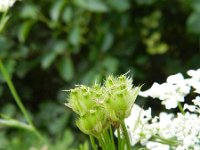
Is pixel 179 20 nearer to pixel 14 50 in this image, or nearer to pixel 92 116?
pixel 14 50

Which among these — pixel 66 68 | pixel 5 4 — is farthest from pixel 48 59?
A: pixel 5 4

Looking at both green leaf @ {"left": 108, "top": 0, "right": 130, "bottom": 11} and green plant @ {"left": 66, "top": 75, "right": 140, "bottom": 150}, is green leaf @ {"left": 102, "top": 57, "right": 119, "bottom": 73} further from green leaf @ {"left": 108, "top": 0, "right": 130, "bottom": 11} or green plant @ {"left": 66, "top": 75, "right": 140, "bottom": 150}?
green plant @ {"left": 66, "top": 75, "right": 140, "bottom": 150}

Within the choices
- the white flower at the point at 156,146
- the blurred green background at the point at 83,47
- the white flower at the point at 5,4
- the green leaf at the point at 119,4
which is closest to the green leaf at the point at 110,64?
the blurred green background at the point at 83,47

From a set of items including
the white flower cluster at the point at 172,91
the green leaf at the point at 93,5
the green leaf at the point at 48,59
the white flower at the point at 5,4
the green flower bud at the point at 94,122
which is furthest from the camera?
the green leaf at the point at 48,59

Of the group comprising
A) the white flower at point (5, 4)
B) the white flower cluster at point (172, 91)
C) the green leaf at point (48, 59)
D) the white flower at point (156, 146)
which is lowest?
the white flower at point (156, 146)

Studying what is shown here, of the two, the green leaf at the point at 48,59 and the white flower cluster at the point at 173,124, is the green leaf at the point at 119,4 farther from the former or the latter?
the white flower cluster at the point at 173,124

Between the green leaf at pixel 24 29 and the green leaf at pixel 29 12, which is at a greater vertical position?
the green leaf at pixel 29 12

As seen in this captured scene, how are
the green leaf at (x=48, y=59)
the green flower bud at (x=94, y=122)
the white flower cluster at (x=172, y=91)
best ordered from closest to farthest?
1. the green flower bud at (x=94, y=122)
2. the white flower cluster at (x=172, y=91)
3. the green leaf at (x=48, y=59)

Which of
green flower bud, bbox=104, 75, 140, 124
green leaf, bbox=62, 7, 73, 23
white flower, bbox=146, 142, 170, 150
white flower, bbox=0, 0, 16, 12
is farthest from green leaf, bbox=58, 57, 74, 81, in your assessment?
green flower bud, bbox=104, 75, 140, 124
